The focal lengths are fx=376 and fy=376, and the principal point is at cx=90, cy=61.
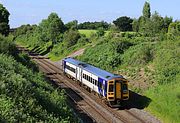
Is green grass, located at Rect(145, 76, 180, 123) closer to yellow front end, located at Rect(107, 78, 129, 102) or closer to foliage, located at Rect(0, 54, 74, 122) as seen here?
yellow front end, located at Rect(107, 78, 129, 102)

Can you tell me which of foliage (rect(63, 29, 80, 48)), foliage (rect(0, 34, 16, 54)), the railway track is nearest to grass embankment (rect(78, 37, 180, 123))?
the railway track

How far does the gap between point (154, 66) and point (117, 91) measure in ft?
33.6

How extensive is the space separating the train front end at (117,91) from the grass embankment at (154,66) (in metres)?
2.30

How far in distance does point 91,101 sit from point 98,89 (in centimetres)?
149

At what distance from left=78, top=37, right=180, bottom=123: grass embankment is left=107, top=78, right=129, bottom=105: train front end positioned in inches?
90.5

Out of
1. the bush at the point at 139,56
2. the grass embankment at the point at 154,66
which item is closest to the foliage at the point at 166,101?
the grass embankment at the point at 154,66

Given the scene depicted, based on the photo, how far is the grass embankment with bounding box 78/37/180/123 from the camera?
29587 mm

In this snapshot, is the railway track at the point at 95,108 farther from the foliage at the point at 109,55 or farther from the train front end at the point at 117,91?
the foliage at the point at 109,55

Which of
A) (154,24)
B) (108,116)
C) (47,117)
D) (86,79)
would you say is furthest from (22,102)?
(154,24)

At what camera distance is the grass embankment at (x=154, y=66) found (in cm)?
2959

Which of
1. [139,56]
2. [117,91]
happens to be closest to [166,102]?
[117,91]

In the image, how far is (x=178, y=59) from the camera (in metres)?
38.2

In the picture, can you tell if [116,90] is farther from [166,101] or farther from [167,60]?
[167,60]

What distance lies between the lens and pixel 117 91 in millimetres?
30969
